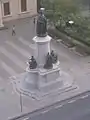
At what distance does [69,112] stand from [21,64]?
950 cm

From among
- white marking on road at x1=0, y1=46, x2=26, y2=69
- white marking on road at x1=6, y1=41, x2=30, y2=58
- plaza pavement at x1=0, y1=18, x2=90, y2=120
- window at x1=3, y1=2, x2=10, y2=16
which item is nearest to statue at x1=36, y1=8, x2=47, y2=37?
Result: plaza pavement at x1=0, y1=18, x2=90, y2=120

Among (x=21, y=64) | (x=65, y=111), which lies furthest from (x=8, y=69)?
(x=65, y=111)

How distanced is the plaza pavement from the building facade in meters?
0.93

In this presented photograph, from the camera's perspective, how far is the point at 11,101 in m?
30.3

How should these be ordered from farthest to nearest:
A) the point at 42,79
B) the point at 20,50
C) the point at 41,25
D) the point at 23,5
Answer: the point at 23,5
the point at 20,50
the point at 42,79
the point at 41,25

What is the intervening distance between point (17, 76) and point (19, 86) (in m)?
1.93

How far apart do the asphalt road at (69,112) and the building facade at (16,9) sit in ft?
62.3

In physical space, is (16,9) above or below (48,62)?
above

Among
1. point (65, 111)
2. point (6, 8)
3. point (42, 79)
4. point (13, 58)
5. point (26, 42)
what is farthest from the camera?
point (6, 8)

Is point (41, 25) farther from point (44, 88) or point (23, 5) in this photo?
point (23, 5)

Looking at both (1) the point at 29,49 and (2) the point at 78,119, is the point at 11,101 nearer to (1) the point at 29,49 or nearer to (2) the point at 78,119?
(2) the point at 78,119

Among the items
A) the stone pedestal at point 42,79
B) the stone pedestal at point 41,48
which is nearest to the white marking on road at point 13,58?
the stone pedestal at point 42,79

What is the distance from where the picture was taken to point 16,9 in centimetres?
4647

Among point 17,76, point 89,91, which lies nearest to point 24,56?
point 17,76
